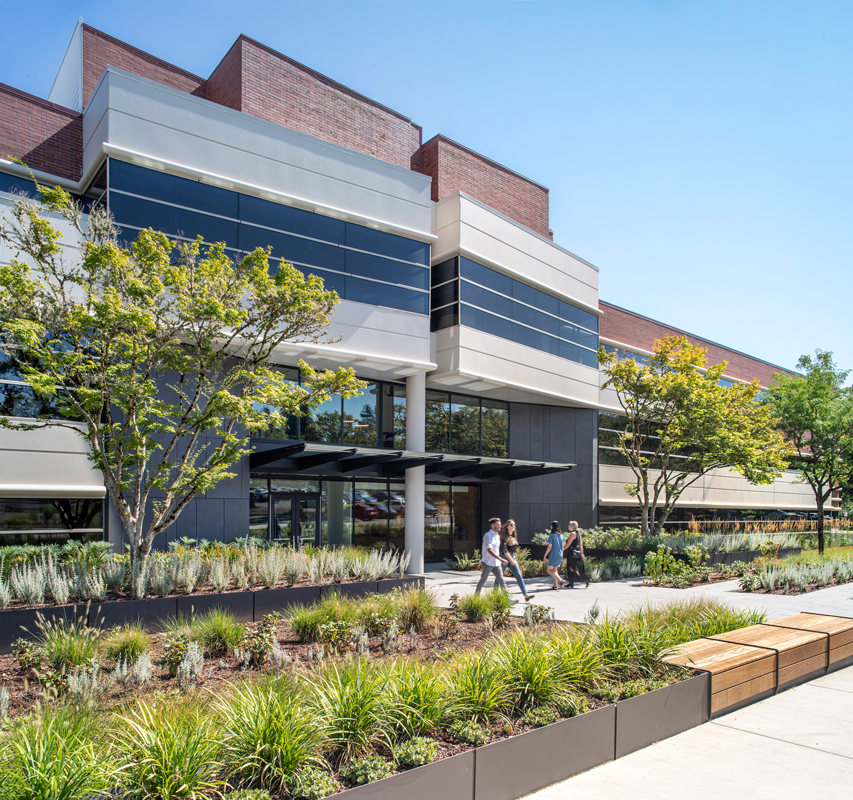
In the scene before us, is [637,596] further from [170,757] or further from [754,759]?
[170,757]

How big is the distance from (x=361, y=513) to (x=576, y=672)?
15891 mm

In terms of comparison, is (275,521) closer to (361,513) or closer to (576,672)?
(361,513)

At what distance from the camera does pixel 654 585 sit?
17.5m

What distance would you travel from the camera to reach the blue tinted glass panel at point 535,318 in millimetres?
23619

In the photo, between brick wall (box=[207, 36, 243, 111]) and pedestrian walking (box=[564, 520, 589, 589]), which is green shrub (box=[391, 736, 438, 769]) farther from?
brick wall (box=[207, 36, 243, 111])

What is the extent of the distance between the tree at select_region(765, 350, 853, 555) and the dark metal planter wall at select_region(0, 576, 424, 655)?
2433 cm

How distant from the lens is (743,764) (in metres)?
5.38

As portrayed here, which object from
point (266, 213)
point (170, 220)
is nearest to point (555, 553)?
point (266, 213)

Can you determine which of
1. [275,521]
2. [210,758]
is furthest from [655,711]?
[275,521]

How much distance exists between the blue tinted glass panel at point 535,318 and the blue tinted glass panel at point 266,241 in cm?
872

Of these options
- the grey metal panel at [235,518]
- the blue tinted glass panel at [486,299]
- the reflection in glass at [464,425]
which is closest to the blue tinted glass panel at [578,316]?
the blue tinted glass panel at [486,299]

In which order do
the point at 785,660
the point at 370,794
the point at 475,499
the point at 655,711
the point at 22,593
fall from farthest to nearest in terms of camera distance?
the point at 475,499, the point at 22,593, the point at 785,660, the point at 655,711, the point at 370,794

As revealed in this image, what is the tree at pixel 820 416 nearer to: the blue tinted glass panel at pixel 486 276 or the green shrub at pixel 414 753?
the blue tinted glass panel at pixel 486 276

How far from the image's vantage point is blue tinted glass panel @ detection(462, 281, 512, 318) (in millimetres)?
21547
